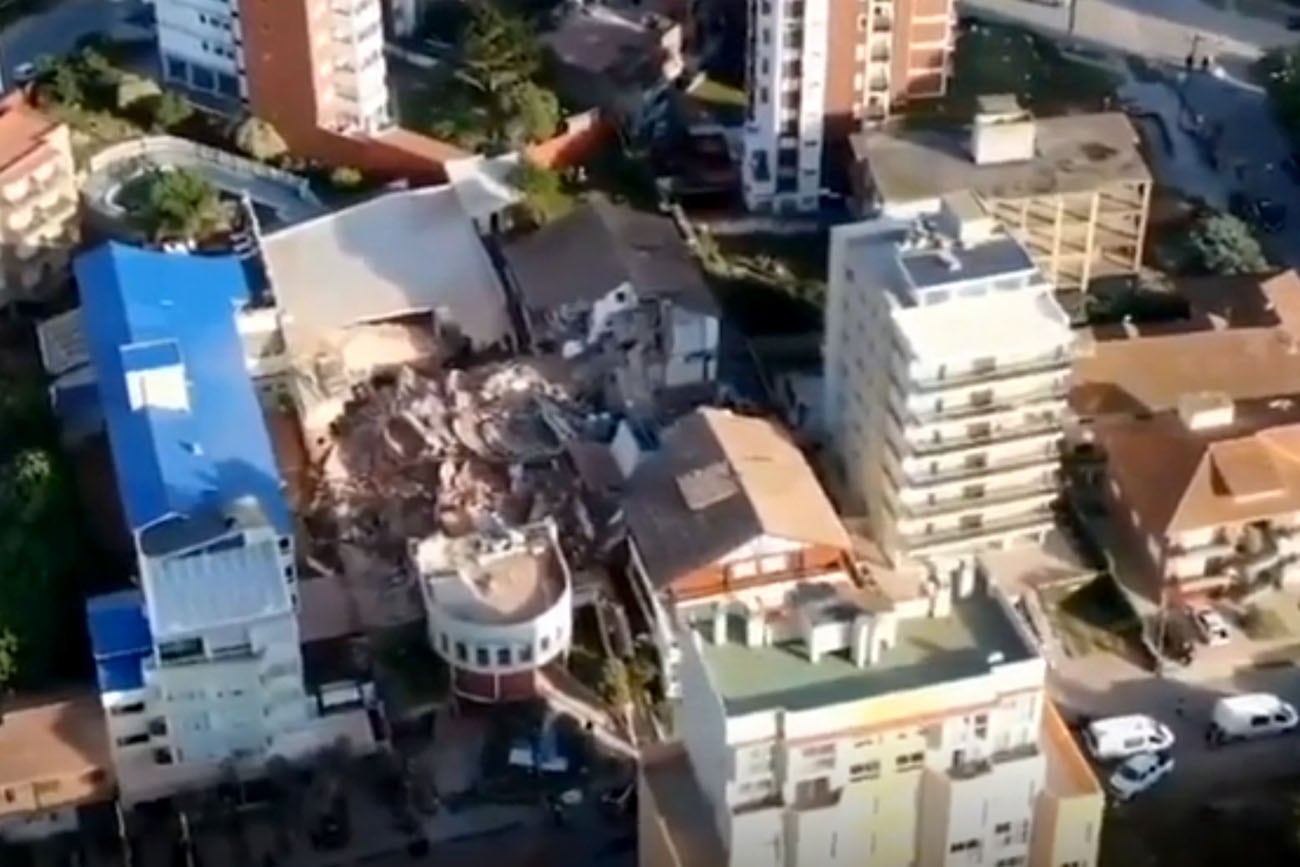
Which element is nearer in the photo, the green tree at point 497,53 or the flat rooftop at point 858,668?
the flat rooftop at point 858,668

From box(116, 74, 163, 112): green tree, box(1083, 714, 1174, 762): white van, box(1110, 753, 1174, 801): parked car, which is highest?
box(116, 74, 163, 112): green tree

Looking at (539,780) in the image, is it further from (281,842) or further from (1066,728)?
(1066,728)

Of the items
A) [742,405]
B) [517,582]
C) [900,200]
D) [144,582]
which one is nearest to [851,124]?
[900,200]

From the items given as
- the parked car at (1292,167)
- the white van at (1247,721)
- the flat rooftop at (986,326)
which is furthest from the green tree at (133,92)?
the white van at (1247,721)

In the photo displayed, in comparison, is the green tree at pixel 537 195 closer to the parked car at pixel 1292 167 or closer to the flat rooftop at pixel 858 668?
the parked car at pixel 1292 167

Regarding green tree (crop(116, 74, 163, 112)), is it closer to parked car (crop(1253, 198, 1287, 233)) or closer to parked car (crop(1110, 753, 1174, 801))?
parked car (crop(1253, 198, 1287, 233))

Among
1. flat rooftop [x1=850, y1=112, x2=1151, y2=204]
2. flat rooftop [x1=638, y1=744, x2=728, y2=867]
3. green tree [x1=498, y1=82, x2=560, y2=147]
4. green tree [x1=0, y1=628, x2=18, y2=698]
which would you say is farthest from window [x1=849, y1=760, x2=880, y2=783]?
green tree [x1=498, y1=82, x2=560, y2=147]

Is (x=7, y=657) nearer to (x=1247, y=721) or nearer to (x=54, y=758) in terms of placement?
(x=54, y=758)
